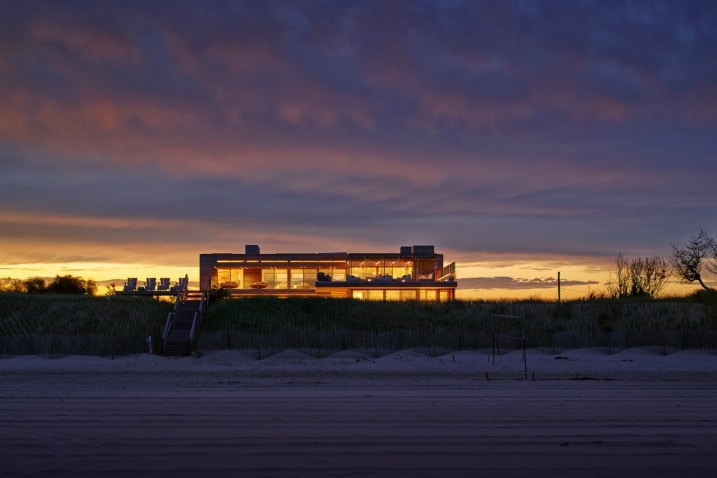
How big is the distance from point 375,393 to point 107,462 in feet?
21.3

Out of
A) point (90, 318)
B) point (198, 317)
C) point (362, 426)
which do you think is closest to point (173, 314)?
point (198, 317)

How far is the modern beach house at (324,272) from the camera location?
41812mm

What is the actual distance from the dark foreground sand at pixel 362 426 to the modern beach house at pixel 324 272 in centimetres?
2421

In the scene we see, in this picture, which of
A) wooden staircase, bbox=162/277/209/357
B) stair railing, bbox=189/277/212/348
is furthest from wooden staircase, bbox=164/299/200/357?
stair railing, bbox=189/277/212/348

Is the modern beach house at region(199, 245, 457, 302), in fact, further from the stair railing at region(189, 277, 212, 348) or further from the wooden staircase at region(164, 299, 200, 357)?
the wooden staircase at region(164, 299, 200, 357)

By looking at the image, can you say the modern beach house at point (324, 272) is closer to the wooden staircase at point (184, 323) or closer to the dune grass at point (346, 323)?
the dune grass at point (346, 323)

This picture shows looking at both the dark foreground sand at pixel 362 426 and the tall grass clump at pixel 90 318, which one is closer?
the dark foreground sand at pixel 362 426

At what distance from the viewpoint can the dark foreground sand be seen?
728cm

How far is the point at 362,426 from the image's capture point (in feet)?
30.7

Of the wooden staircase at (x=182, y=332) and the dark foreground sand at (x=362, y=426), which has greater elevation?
the wooden staircase at (x=182, y=332)

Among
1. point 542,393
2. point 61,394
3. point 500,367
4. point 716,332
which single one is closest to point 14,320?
point 61,394

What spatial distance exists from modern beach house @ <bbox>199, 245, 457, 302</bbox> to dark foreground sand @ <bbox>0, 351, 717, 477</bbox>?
24207mm

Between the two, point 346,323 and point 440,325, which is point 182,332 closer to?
point 346,323

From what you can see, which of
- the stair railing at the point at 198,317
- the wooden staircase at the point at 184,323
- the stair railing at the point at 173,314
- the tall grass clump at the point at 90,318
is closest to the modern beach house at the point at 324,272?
the stair railing at the point at 173,314
